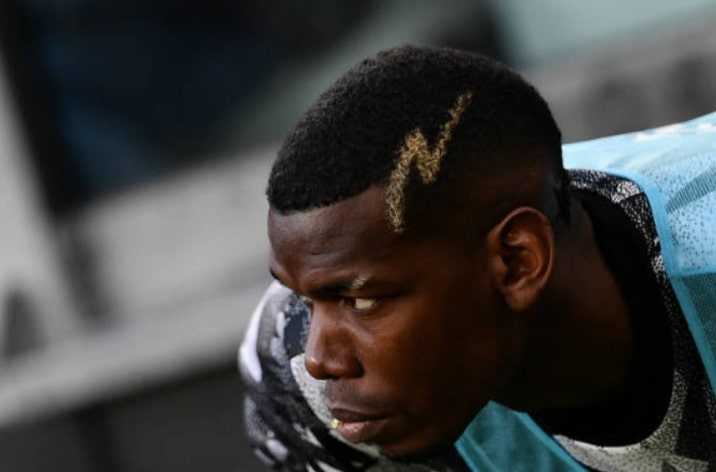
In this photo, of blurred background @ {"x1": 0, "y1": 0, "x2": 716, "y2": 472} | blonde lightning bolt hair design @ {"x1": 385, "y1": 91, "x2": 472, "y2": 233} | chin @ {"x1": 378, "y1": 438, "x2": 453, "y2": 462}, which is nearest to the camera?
blonde lightning bolt hair design @ {"x1": 385, "y1": 91, "x2": 472, "y2": 233}

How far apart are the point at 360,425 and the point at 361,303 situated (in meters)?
0.21

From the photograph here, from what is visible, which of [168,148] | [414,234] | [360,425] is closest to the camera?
[414,234]

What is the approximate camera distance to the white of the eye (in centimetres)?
268

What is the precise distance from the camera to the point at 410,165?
2.65m

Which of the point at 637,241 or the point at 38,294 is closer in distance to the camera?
the point at 637,241

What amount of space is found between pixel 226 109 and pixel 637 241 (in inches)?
154

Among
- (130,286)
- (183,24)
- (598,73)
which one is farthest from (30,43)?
(598,73)

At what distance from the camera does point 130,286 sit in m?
6.52

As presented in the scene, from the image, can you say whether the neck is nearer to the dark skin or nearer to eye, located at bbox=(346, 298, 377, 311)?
the dark skin

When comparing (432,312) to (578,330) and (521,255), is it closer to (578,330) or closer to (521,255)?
(521,255)

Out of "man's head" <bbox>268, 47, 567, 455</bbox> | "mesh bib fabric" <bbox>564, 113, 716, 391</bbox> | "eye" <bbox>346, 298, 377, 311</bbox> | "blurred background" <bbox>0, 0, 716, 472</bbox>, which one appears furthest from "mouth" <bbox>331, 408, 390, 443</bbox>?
"blurred background" <bbox>0, 0, 716, 472</bbox>

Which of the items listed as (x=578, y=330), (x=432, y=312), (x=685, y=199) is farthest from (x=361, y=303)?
(x=685, y=199)

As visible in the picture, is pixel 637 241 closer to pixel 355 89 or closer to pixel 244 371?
pixel 355 89

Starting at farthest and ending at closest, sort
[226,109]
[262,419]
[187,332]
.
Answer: [226,109]
[187,332]
[262,419]
